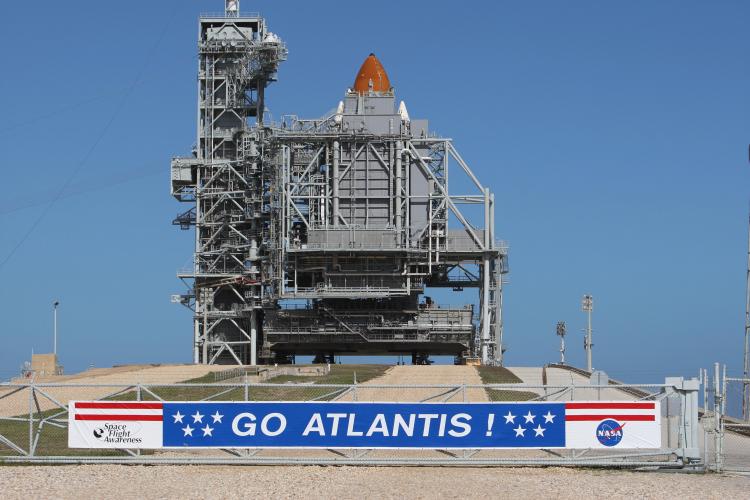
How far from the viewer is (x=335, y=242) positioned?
3009 inches

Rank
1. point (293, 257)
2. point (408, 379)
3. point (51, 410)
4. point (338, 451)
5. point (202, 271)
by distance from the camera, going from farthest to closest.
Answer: point (202, 271)
point (293, 257)
point (408, 379)
point (51, 410)
point (338, 451)

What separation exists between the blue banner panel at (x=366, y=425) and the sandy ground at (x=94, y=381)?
480 cm

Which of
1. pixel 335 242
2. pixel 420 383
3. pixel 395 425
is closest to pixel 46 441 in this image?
pixel 395 425

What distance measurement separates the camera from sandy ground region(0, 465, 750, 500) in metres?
21.8

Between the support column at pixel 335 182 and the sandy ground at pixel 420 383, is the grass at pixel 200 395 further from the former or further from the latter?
the support column at pixel 335 182

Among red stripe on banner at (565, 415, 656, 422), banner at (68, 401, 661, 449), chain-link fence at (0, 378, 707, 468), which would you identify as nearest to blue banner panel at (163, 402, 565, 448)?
banner at (68, 401, 661, 449)

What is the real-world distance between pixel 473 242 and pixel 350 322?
10.2m

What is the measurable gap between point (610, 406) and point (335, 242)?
5175cm

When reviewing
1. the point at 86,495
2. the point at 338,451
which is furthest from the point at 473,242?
the point at 86,495

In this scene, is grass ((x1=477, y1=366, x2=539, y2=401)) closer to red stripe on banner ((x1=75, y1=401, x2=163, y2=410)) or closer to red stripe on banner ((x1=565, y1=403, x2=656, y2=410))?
red stripe on banner ((x1=565, y1=403, x2=656, y2=410))

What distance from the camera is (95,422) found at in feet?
86.4

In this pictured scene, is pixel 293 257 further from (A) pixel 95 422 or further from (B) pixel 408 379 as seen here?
(A) pixel 95 422

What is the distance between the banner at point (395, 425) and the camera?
25.5 m

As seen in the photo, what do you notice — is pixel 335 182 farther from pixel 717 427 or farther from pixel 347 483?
pixel 347 483
